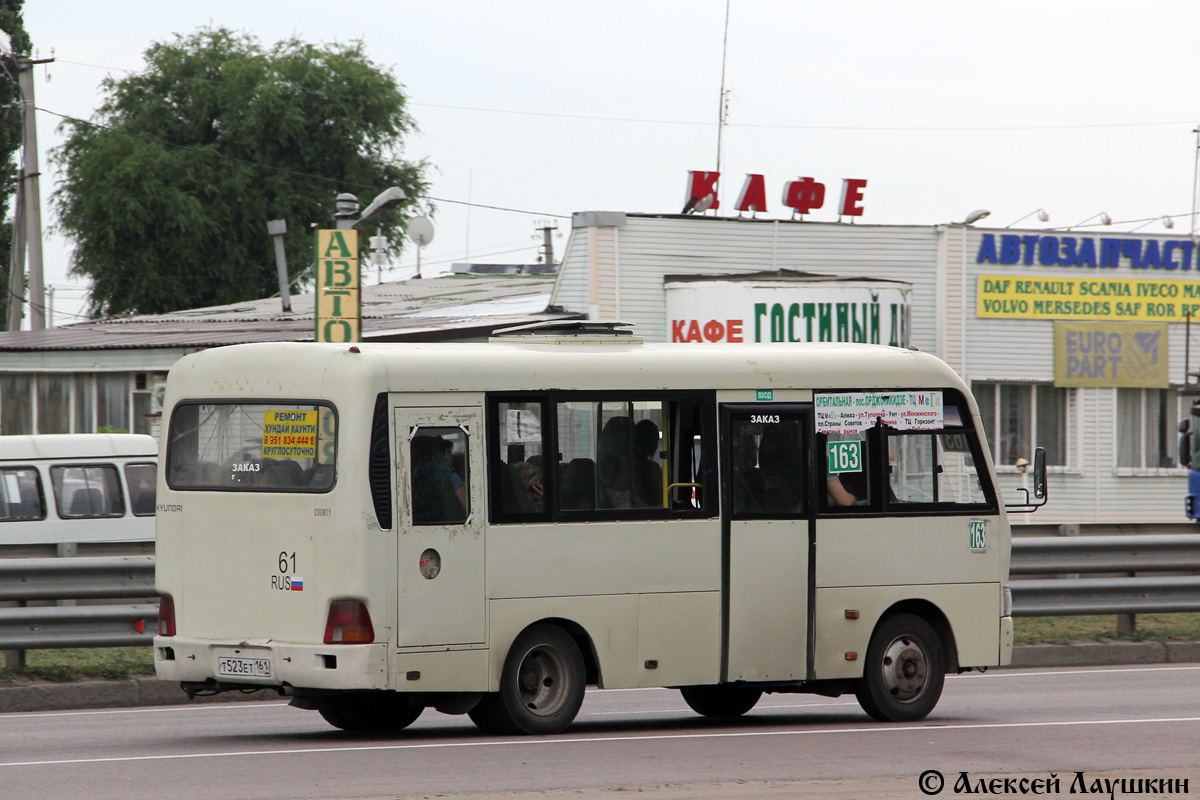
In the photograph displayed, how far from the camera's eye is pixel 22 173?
34.3m

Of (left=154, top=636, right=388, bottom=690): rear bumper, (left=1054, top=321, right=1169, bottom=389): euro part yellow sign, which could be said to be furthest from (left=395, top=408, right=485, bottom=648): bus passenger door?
(left=1054, top=321, right=1169, bottom=389): euro part yellow sign

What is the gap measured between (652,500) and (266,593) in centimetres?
238

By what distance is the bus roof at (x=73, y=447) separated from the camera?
73.7 ft

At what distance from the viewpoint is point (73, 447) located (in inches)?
906

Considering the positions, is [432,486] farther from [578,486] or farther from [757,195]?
[757,195]

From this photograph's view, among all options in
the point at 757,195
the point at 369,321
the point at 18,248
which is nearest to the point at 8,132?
the point at 18,248

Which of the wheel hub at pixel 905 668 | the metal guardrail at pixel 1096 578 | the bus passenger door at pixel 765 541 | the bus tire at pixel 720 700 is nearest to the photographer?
the bus passenger door at pixel 765 541

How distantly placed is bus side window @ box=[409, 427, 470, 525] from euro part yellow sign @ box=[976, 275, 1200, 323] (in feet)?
73.8

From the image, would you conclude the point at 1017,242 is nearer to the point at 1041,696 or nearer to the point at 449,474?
the point at 1041,696

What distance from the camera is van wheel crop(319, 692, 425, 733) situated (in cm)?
1094

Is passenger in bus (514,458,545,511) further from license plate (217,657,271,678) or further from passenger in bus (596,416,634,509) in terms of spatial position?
license plate (217,657,271,678)

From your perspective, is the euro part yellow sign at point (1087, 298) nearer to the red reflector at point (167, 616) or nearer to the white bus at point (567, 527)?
the white bus at point (567, 527)

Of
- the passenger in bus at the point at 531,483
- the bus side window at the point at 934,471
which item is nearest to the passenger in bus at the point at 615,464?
the passenger in bus at the point at 531,483

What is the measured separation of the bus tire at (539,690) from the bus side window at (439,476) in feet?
2.86
